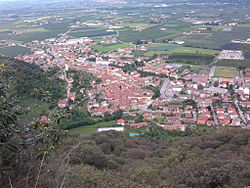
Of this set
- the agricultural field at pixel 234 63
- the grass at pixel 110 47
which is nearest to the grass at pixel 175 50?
the grass at pixel 110 47

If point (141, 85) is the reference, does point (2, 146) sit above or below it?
above

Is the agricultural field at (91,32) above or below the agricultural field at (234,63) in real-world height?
above

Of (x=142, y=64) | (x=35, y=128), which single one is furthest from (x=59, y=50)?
(x=35, y=128)

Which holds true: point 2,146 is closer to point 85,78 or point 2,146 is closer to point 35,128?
point 35,128

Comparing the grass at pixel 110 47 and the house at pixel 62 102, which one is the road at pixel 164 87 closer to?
the house at pixel 62 102

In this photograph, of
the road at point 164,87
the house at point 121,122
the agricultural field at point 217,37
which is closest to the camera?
the house at point 121,122

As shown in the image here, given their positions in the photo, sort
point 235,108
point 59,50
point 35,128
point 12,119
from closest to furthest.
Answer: point 12,119
point 35,128
point 235,108
point 59,50

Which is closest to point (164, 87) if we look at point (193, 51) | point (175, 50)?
point (193, 51)

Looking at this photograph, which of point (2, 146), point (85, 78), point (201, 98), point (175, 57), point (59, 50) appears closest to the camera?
point (2, 146)

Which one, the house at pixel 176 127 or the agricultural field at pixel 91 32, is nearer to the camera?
the house at pixel 176 127
